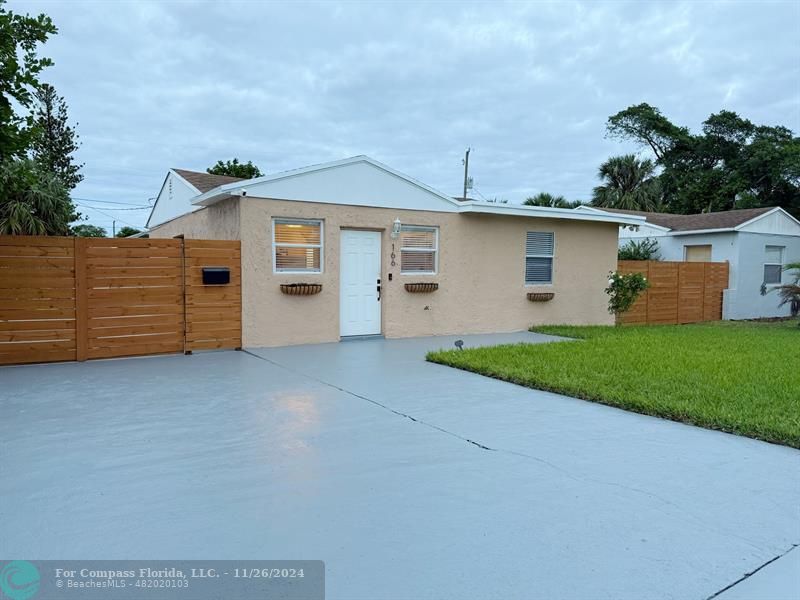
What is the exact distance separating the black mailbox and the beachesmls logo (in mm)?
6546

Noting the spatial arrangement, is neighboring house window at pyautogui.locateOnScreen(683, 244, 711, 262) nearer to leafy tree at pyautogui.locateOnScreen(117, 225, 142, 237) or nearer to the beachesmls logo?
the beachesmls logo

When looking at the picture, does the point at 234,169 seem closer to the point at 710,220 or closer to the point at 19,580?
the point at 710,220

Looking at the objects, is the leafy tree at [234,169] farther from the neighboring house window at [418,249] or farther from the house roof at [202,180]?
the neighboring house window at [418,249]

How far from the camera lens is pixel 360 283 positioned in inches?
→ 416

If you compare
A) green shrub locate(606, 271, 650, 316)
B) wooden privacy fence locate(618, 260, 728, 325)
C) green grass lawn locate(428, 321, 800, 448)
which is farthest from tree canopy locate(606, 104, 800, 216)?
green grass lawn locate(428, 321, 800, 448)

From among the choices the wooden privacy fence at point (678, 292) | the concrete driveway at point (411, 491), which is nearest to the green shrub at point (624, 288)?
the wooden privacy fence at point (678, 292)

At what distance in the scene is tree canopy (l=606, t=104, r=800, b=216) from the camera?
26906 millimetres

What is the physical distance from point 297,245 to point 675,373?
641 cm

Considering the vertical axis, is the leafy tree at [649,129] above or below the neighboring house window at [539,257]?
above

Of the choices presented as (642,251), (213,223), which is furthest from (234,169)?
(642,251)

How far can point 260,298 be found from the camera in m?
9.41

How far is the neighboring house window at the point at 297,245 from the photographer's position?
9641mm

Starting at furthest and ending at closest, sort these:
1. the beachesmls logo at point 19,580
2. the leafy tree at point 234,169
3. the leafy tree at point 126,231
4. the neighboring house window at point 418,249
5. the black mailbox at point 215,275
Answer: the leafy tree at point 126,231, the leafy tree at point 234,169, the neighboring house window at point 418,249, the black mailbox at point 215,275, the beachesmls logo at point 19,580

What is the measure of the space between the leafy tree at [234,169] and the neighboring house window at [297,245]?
2272 cm
